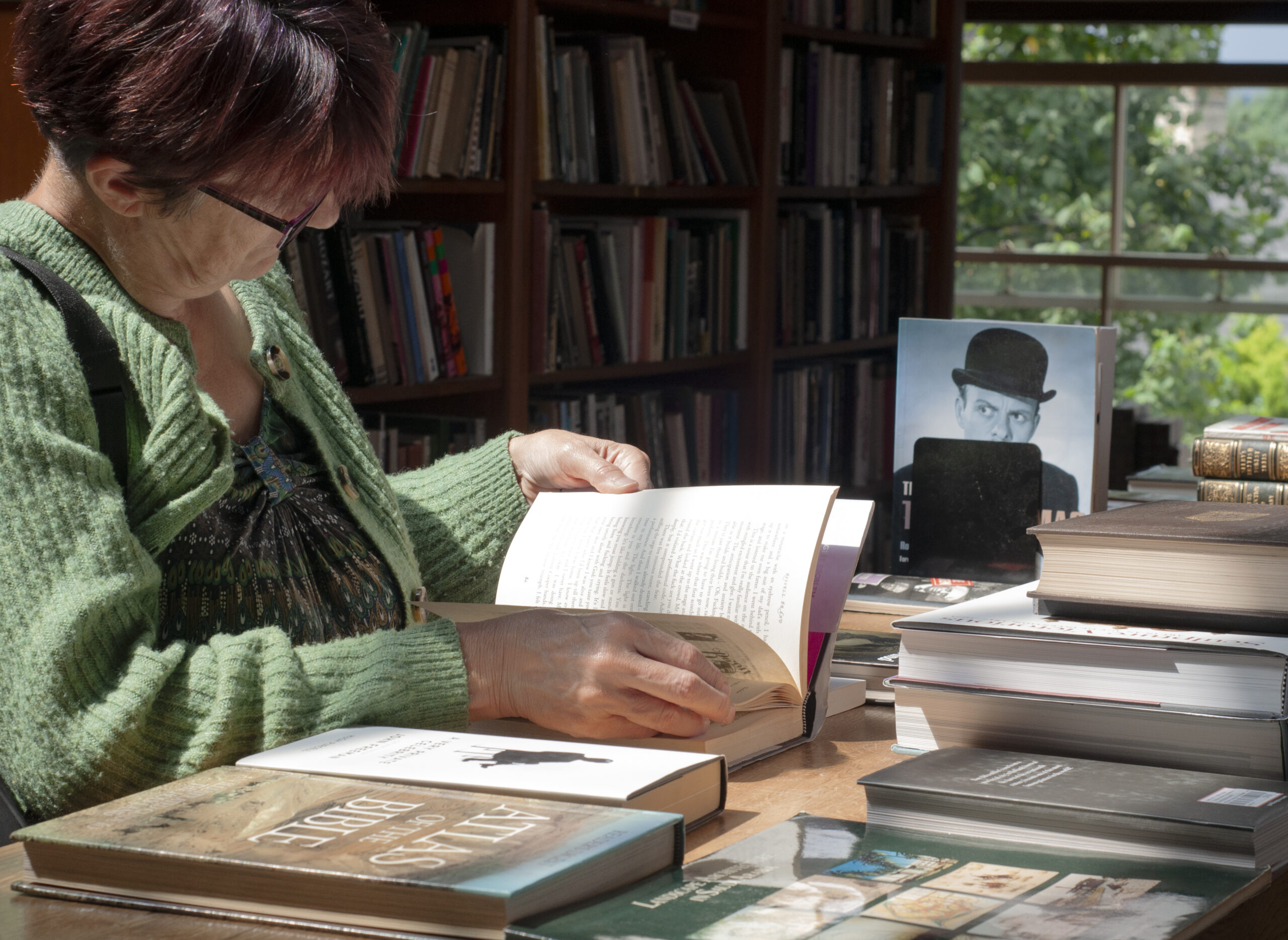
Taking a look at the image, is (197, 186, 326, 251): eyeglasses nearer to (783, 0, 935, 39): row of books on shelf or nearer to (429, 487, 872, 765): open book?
(429, 487, 872, 765): open book

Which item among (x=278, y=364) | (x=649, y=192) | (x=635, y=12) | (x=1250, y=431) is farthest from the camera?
(x=649, y=192)

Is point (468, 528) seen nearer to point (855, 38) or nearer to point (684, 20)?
point (684, 20)

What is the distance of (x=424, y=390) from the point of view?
2.56m

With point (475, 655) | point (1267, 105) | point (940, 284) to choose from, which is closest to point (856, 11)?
point (940, 284)

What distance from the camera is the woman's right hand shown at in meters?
0.91

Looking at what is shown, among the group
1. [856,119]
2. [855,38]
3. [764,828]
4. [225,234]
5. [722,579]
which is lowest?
[764,828]

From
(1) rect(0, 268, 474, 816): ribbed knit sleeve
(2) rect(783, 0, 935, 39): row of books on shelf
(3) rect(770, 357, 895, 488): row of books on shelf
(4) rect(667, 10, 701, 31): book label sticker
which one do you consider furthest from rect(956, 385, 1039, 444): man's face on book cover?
(2) rect(783, 0, 935, 39): row of books on shelf

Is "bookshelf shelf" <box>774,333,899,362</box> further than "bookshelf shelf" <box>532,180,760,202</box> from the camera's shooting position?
Yes

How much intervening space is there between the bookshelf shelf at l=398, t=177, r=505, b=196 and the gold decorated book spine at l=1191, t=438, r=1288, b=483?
1.45 meters

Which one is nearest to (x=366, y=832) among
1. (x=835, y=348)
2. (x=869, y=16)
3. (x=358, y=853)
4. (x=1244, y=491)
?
(x=358, y=853)

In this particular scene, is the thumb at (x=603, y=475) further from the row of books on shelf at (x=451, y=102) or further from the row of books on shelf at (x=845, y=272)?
the row of books on shelf at (x=845, y=272)

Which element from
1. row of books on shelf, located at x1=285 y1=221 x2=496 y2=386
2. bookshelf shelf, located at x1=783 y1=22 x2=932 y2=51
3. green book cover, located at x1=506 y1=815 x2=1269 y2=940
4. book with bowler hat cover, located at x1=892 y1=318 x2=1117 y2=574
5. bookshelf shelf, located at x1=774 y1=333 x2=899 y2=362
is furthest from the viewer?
bookshelf shelf, located at x1=774 y1=333 x2=899 y2=362

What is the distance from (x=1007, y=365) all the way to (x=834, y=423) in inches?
98.6

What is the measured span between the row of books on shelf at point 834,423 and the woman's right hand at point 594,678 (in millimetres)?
2702
